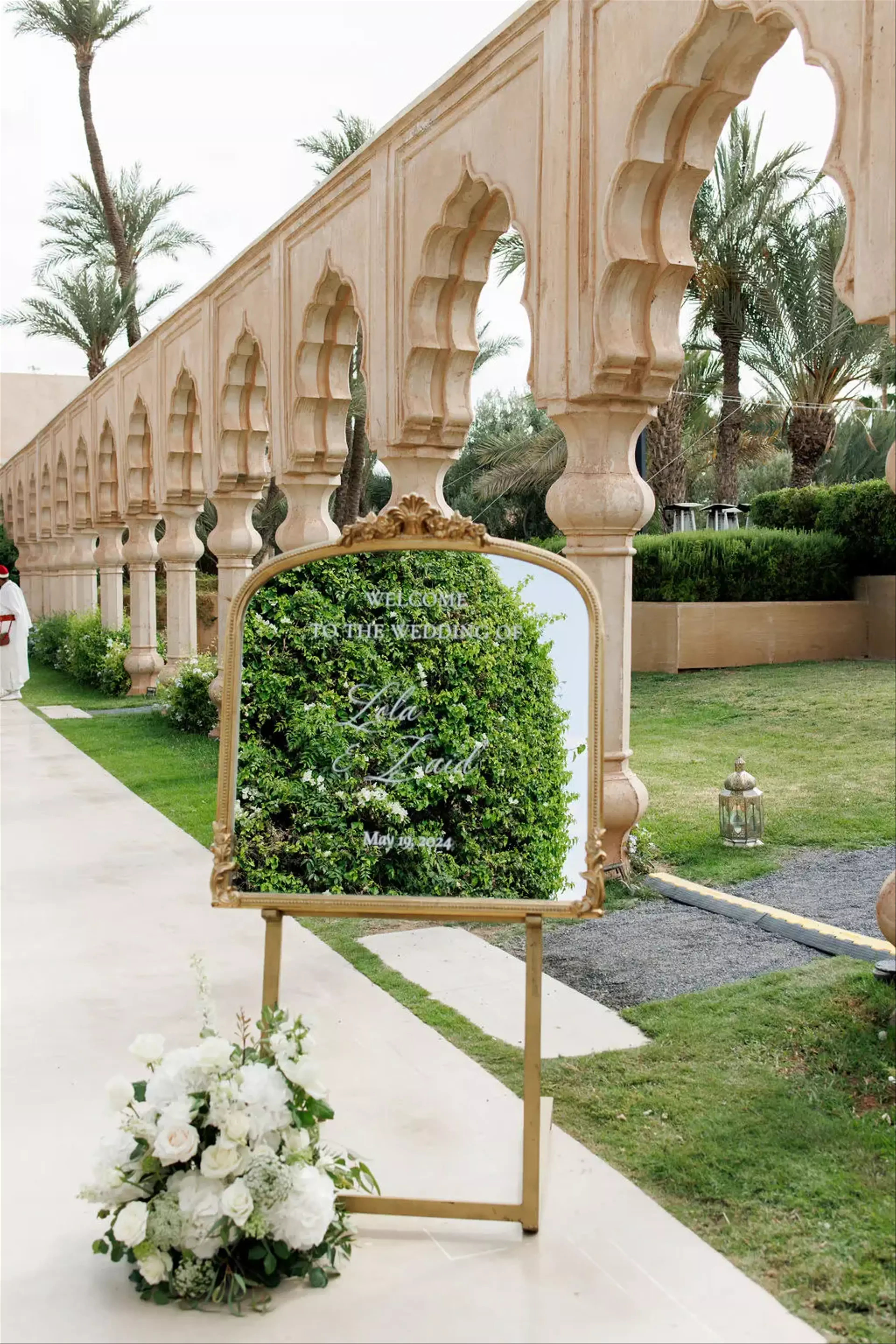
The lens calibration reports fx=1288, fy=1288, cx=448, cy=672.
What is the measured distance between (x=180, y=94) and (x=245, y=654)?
32.3m

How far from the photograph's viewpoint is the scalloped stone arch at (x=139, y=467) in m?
16.1

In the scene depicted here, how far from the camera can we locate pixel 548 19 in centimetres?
584

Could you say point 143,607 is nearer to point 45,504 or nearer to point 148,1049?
point 45,504

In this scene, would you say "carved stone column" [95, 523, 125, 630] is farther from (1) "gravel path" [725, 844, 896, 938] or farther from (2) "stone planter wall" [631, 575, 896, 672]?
(1) "gravel path" [725, 844, 896, 938]

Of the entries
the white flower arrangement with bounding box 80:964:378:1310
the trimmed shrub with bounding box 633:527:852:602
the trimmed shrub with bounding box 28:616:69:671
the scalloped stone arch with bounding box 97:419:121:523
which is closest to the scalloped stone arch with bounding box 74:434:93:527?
the trimmed shrub with bounding box 28:616:69:671

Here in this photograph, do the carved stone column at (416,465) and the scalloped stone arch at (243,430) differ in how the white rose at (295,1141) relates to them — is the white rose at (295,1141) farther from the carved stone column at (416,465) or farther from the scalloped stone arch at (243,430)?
the scalloped stone arch at (243,430)

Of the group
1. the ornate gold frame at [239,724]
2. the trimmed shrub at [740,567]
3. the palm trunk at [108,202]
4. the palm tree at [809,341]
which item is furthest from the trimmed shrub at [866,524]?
the ornate gold frame at [239,724]

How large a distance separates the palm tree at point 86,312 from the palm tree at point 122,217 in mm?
722

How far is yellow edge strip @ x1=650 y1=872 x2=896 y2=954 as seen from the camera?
208 inches

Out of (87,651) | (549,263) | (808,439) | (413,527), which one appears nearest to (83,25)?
(87,651)

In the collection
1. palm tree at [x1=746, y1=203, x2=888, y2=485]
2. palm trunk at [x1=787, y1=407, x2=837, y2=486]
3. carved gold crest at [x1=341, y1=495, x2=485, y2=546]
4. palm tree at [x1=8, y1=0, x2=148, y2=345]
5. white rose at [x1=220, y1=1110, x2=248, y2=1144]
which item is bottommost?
white rose at [x1=220, y1=1110, x2=248, y2=1144]

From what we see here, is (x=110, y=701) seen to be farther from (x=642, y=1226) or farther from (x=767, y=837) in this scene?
(x=642, y=1226)

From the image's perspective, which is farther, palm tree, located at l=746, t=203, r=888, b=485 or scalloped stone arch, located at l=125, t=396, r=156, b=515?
palm tree, located at l=746, t=203, r=888, b=485

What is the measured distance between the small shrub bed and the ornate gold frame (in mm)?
14029
